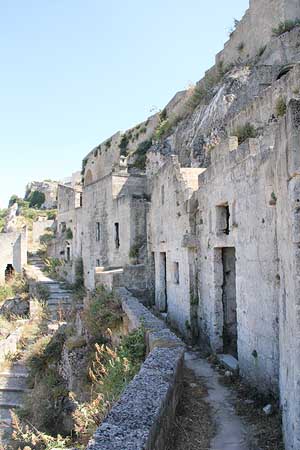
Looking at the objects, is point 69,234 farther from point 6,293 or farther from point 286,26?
point 286,26

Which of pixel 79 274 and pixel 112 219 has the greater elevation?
pixel 112 219

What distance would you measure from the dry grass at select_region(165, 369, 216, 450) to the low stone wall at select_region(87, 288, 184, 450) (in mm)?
180

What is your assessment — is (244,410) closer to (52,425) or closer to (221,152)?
(221,152)

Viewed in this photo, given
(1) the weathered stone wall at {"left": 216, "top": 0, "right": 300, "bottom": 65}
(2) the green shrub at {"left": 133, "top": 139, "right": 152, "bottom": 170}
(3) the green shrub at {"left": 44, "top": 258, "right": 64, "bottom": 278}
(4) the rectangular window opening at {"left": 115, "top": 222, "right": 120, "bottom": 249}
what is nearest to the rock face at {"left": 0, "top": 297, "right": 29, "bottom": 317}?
(3) the green shrub at {"left": 44, "top": 258, "right": 64, "bottom": 278}

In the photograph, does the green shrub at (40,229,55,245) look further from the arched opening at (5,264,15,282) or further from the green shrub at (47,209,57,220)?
the green shrub at (47,209,57,220)

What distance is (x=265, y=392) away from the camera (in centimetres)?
634

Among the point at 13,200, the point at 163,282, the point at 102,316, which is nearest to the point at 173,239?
the point at 163,282

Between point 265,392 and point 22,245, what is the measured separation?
30751 millimetres

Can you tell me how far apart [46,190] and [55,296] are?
118 feet

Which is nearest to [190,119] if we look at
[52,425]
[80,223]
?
[80,223]

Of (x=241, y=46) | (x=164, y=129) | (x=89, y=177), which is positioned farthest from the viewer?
(x=89, y=177)

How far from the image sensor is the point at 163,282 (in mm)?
14648

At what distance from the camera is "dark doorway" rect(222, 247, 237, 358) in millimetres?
9250

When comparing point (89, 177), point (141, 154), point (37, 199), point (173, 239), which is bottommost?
point (173, 239)
